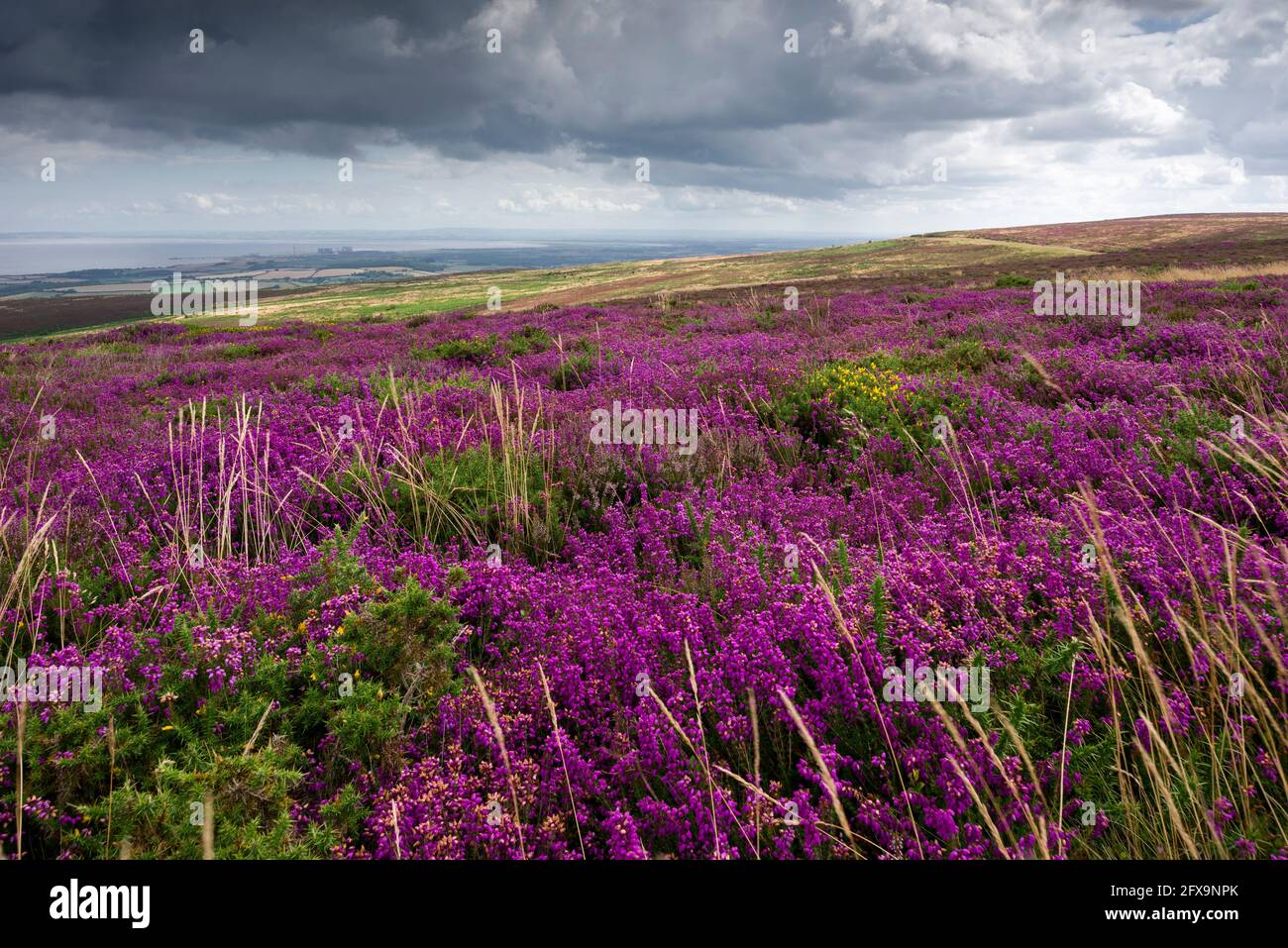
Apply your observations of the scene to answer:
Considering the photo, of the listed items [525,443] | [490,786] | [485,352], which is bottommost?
[490,786]

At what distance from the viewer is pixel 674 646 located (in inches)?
102

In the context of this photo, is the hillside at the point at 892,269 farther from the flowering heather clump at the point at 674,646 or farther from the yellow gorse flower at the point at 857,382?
the flowering heather clump at the point at 674,646

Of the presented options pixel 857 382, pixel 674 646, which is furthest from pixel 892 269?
pixel 674 646

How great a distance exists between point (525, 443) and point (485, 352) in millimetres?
8081

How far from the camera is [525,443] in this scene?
17.4ft

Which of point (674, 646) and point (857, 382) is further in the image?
point (857, 382)

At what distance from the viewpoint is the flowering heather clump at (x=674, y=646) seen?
1.86 meters

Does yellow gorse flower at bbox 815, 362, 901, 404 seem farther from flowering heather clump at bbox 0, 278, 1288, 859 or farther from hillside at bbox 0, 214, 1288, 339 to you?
hillside at bbox 0, 214, 1288, 339

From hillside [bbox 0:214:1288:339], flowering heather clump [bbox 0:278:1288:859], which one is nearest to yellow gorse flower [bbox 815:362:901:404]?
flowering heather clump [bbox 0:278:1288:859]

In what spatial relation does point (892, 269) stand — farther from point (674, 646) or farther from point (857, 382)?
point (674, 646)

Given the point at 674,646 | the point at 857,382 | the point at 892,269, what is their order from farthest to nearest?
the point at 892,269, the point at 857,382, the point at 674,646

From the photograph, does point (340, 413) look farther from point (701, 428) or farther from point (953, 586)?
point (953, 586)
